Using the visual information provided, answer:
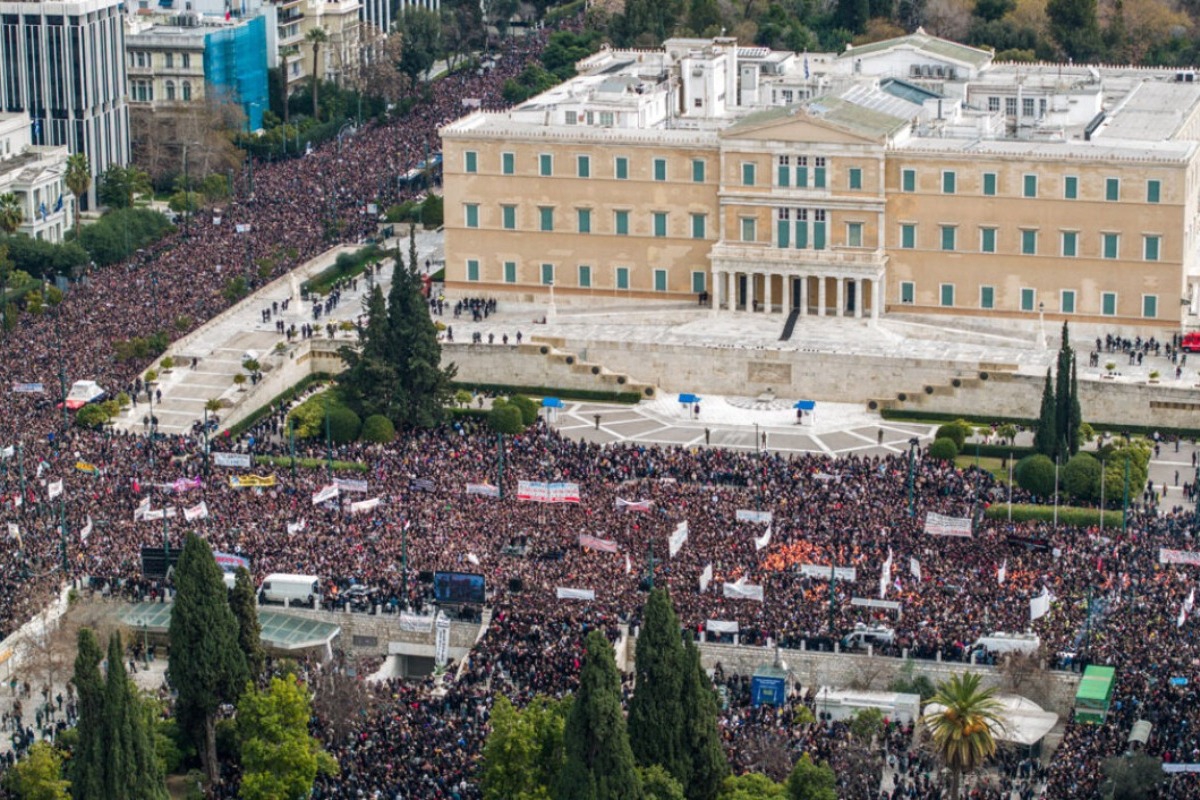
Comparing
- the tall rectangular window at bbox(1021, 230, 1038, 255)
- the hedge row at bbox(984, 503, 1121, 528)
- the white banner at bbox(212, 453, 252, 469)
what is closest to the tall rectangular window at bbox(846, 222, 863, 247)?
the tall rectangular window at bbox(1021, 230, 1038, 255)

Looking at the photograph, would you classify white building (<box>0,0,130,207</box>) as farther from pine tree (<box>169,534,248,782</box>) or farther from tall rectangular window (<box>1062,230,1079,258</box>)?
pine tree (<box>169,534,248,782</box>)

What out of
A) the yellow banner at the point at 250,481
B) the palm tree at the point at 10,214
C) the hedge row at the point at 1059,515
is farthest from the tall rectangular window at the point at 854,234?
the palm tree at the point at 10,214

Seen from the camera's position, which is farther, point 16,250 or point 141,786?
point 16,250

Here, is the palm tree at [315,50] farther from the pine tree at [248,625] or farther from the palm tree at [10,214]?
the pine tree at [248,625]

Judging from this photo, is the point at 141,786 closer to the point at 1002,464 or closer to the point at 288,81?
the point at 1002,464

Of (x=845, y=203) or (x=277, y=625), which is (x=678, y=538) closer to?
(x=277, y=625)

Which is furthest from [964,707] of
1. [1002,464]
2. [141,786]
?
[1002,464]
